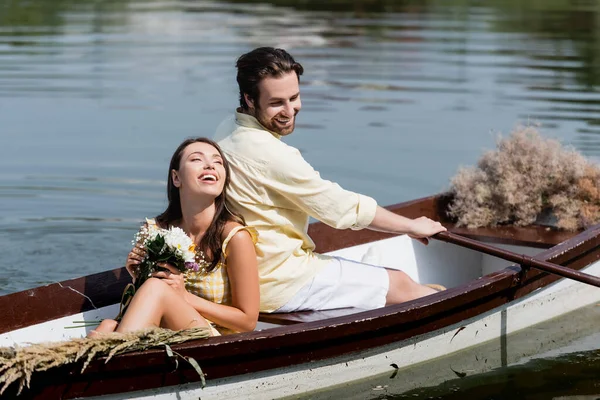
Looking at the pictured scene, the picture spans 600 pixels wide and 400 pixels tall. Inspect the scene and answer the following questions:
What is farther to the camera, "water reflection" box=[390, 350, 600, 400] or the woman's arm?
"water reflection" box=[390, 350, 600, 400]

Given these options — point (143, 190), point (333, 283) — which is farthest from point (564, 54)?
point (333, 283)

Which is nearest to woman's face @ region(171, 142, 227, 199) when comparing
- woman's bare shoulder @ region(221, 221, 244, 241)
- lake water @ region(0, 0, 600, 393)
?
→ woman's bare shoulder @ region(221, 221, 244, 241)

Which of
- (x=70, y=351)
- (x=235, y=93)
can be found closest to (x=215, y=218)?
(x=70, y=351)

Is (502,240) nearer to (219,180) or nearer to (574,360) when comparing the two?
(574,360)

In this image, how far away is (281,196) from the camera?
536 centimetres

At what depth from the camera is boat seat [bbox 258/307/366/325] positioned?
215 inches

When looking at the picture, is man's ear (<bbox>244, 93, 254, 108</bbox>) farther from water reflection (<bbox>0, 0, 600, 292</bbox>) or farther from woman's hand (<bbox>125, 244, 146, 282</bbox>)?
water reflection (<bbox>0, 0, 600, 292</bbox>)

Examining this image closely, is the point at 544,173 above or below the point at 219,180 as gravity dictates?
below

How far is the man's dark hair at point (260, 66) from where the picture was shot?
5172 millimetres

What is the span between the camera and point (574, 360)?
643 centimetres

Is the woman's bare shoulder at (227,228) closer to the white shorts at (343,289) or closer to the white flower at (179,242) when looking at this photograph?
the white flower at (179,242)

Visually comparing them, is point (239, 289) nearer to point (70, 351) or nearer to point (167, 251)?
point (167, 251)

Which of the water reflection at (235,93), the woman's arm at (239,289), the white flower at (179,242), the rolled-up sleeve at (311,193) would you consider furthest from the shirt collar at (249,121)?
the water reflection at (235,93)

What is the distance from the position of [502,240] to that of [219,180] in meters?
2.65
